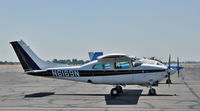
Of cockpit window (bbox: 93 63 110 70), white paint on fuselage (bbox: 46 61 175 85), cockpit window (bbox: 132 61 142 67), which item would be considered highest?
cockpit window (bbox: 132 61 142 67)

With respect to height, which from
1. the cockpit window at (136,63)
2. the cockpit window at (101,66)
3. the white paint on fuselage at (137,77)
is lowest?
the white paint on fuselage at (137,77)

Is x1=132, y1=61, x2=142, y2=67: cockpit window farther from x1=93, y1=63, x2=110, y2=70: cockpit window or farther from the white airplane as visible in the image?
x1=93, y1=63, x2=110, y2=70: cockpit window

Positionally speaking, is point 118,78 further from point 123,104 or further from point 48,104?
point 48,104

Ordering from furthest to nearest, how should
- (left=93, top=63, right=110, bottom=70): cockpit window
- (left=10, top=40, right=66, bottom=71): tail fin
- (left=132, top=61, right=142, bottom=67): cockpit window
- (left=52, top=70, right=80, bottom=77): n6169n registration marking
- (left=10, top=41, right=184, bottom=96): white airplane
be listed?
1. (left=10, top=40, right=66, bottom=71): tail fin
2. (left=52, top=70, right=80, bottom=77): n6169n registration marking
3. (left=93, top=63, right=110, bottom=70): cockpit window
4. (left=132, top=61, right=142, bottom=67): cockpit window
5. (left=10, top=41, right=184, bottom=96): white airplane

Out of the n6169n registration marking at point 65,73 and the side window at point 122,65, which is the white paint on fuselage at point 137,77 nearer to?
the side window at point 122,65

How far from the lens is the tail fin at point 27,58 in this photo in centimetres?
1697

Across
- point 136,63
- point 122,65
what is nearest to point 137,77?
point 136,63

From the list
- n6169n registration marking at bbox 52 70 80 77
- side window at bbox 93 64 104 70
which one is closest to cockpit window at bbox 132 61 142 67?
side window at bbox 93 64 104 70

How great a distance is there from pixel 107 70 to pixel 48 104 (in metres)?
4.71

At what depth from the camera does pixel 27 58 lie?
56.3 ft

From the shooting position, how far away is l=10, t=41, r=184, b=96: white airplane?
1536 centimetres

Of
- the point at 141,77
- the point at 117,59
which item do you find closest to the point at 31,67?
the point at 117,59

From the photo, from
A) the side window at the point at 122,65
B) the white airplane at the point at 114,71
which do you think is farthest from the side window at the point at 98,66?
the side window at the point at 122,65

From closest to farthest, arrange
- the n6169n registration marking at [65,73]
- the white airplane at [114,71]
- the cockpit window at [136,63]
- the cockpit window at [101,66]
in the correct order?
1. the white airplane at [114,71]
2. the cockpit window at [136,63]
3. the cockpit window at [101,66]
4. the n6169n registration marking at [65,73]
